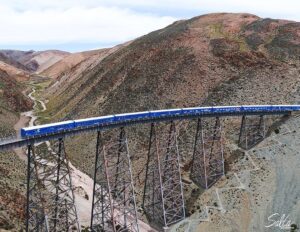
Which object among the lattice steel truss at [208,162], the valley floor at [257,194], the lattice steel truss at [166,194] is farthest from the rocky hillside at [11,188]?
the lattice steel truss at [208,162]

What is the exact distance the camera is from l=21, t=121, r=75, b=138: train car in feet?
119

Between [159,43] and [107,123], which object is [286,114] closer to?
[107,123]

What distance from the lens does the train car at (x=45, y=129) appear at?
119ft

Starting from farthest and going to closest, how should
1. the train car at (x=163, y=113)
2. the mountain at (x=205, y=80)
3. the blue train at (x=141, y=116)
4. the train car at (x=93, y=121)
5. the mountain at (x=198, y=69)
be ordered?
1. the mountain at (x=198, y=69)
2. the mountain at (x=205, y=80)
3. the train car at (x=163, y=113)
4. the train car at (x=93, y=121)
5. the blue train at (x=141, y=116)

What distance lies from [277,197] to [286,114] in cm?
1823

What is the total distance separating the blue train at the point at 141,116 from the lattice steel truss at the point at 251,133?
1744 millimetres

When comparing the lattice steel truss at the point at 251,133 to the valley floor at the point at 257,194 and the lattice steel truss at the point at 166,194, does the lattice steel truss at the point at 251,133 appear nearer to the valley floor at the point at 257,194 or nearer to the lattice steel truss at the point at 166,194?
the valley floor at the point at 257,194

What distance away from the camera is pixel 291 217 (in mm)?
48094

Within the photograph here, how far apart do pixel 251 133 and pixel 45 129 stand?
34536mm

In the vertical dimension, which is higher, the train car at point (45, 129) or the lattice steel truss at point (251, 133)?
the train car at point (45, 129)

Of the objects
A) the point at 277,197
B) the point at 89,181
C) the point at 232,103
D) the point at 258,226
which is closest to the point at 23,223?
the point at 89,181

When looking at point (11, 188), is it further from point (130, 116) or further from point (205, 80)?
point (205, 80)

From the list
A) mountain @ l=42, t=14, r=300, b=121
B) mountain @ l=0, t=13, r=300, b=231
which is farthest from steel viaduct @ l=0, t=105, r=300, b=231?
mountain @ l=42, t=14, r=300, b=121

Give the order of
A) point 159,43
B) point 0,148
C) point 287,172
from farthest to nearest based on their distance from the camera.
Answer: point 159,43
point 287,172
point 0,148
